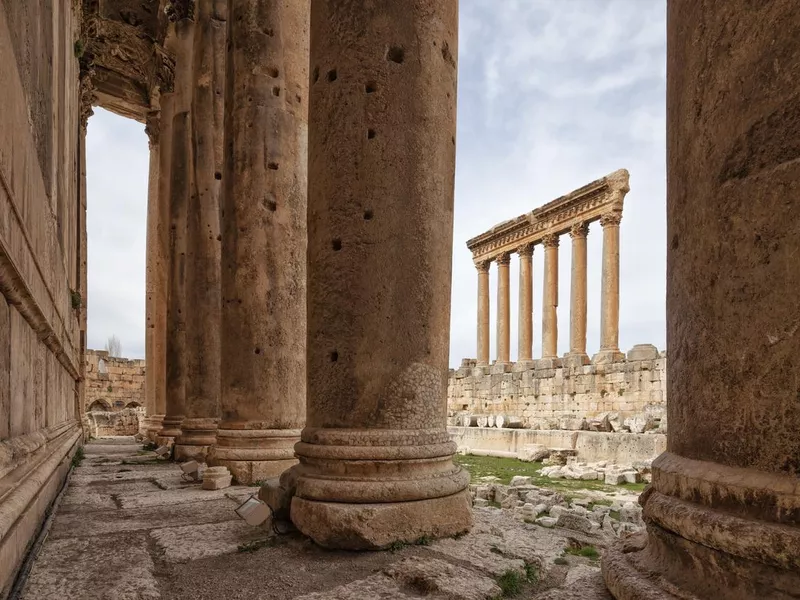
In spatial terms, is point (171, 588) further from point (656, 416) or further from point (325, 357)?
point (656, 416)

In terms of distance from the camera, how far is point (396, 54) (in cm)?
366

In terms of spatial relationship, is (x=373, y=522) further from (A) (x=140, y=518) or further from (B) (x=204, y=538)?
(A) (x=140, y=518)

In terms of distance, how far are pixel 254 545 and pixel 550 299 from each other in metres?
22.0

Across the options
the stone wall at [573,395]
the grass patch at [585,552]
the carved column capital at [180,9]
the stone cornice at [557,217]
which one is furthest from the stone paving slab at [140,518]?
the stone cornice at [557,217]

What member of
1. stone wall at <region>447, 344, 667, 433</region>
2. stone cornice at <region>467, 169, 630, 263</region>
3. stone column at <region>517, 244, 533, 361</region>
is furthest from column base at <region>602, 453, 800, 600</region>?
stone column at <region>517, 244, 533, 361</region>

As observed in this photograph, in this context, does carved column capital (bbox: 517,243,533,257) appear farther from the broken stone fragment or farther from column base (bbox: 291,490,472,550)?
column base (bbox: 291,490,472,550)

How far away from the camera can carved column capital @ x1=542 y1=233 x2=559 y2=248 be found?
23750mm

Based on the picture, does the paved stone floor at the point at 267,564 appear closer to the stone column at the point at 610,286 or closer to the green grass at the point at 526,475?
the green grass at the point at 526,475

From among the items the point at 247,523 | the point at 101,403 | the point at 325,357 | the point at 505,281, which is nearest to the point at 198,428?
the point at 247,523

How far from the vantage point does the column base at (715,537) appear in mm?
1380

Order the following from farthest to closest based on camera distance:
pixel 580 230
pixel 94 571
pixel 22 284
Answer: pixel 580 230 → pixel 94 571 → pixel 22 284

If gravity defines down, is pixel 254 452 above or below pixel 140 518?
above

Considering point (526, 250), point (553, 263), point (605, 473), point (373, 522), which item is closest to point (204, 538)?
point (373, 522)

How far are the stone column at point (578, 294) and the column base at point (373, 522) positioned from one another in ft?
61.0
